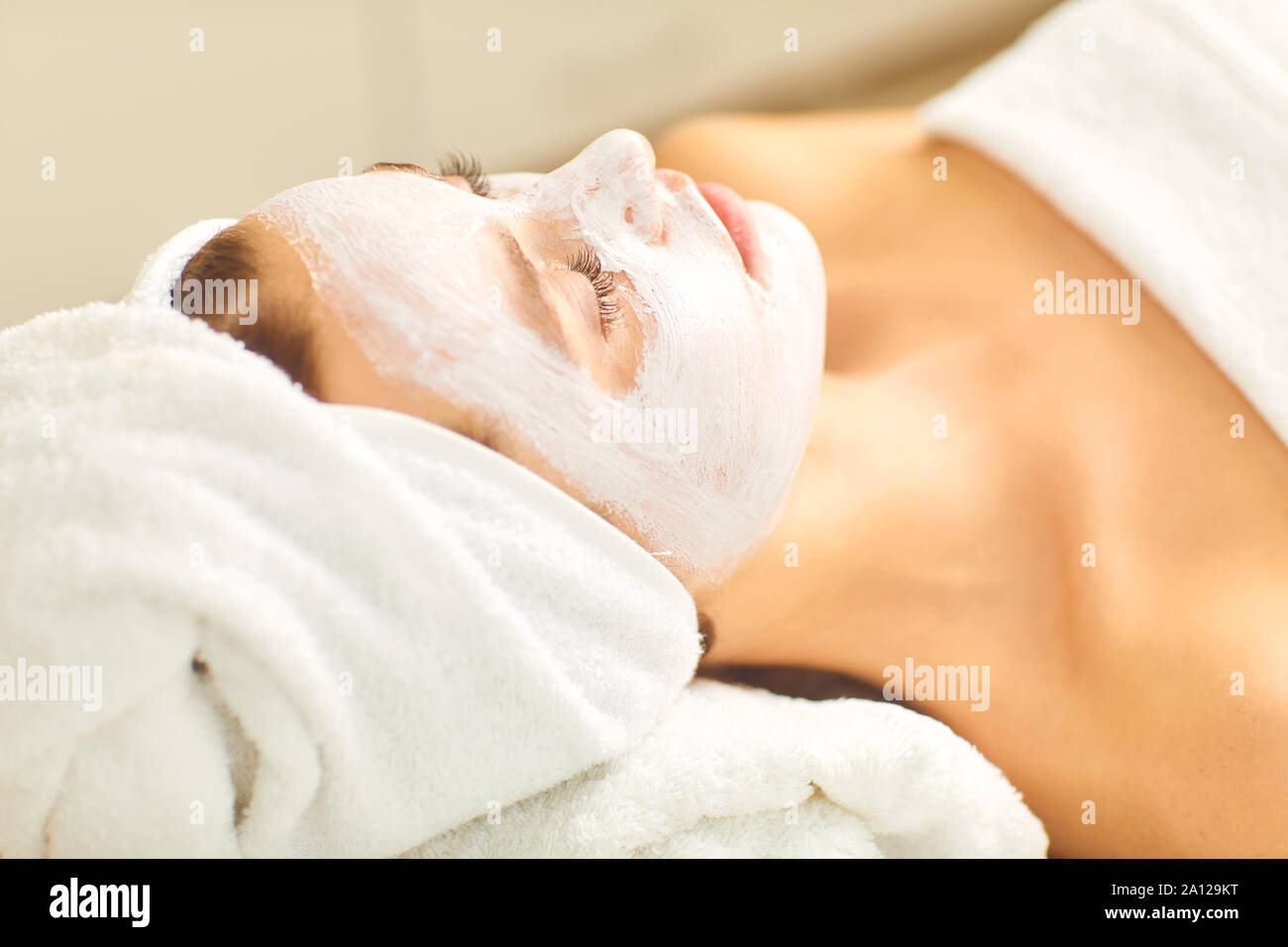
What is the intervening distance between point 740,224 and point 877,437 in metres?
0.23

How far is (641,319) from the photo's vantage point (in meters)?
0.76

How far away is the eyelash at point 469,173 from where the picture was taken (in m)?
0.82

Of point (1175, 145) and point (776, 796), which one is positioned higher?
point (1175, 145)

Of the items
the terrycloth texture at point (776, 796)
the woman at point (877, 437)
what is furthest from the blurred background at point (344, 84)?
the terrycloth texture at point (776, 796)

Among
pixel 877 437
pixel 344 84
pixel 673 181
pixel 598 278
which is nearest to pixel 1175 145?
pixel 877 437

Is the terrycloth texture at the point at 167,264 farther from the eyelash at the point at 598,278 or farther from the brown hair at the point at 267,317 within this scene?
the eyelash at the point at 598,278

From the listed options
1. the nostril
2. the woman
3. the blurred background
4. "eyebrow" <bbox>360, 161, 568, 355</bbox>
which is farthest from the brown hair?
the blurred background

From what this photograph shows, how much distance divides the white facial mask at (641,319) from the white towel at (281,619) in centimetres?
5

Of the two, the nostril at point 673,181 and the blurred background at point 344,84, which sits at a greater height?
the blurred background at point 344,84

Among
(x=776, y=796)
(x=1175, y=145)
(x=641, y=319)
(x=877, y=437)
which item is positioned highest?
(x=1175, y=145)

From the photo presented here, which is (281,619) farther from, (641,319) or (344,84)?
(344,84)

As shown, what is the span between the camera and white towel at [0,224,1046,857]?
59 centimetres

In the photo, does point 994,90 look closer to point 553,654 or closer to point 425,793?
point 553,654

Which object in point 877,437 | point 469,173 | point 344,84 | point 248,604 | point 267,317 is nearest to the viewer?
point 248,604
